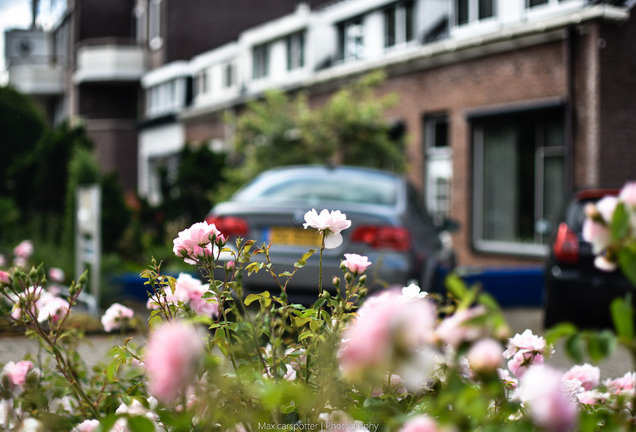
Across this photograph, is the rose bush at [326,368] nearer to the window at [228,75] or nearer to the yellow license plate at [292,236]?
the yellow license plate at [292,236]

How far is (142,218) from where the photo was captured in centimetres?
1502

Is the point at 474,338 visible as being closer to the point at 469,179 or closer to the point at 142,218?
the point at 142,218

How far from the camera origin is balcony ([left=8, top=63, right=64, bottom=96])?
4400cm

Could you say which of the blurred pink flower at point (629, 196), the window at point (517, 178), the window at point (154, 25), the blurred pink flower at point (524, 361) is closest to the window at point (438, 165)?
the window at point (517, 178)

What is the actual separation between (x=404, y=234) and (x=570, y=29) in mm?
9904

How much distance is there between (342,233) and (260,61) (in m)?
22.5

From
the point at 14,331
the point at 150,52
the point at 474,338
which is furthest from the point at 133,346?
the point at 150,52

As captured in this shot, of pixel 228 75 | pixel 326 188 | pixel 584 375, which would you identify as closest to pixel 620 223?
pixel 584 375

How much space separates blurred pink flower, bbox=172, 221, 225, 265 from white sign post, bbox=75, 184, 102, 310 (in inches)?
273

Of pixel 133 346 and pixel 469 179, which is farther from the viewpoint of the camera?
pixel 469 179

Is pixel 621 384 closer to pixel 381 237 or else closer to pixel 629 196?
pixel 629 196

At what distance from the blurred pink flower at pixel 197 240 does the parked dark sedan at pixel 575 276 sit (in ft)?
20.6

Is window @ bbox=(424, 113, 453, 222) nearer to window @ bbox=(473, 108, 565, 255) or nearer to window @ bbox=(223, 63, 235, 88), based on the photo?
window @ bbox=(473, 108, 565, 255)

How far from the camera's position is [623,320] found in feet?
3.97
